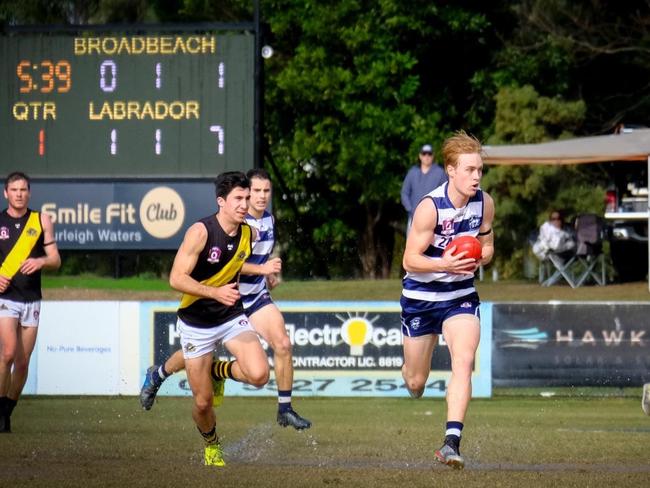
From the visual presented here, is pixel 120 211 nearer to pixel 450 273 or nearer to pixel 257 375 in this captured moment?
pixel 257 375

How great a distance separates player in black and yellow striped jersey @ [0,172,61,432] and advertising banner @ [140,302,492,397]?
16.8 ft

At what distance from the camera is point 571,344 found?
18.5 m

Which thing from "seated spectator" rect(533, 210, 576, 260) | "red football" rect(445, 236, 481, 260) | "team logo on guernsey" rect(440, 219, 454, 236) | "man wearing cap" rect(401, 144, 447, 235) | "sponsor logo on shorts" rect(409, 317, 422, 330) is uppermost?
"man wearing cap" rect(401, 144, 447, 235)

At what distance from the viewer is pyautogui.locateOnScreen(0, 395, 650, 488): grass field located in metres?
9.87

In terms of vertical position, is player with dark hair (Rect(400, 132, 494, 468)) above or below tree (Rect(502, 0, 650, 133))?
below

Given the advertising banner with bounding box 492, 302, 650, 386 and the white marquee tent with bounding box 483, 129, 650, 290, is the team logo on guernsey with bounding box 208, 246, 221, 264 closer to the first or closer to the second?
the advertising banner with bounding box 492, 302, 650, 386

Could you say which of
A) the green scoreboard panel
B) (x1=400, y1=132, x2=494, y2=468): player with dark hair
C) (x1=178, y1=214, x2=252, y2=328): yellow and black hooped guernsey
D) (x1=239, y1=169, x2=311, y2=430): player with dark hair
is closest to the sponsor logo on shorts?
(x1=400, y1=132, x2=494, y2=468): player with dark hair

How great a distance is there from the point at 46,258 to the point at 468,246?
508 cm

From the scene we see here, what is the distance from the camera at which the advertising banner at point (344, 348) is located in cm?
1878

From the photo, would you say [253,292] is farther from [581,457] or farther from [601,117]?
[601,117]

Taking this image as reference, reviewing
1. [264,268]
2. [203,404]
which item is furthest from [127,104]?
[203,404]

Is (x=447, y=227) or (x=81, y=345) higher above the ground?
(x=447, y=227)

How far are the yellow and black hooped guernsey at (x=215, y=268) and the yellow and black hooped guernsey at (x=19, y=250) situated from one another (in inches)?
122

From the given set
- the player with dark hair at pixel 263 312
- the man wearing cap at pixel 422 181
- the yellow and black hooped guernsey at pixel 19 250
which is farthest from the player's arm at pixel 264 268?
the man wearing cap at pixel 422 181
